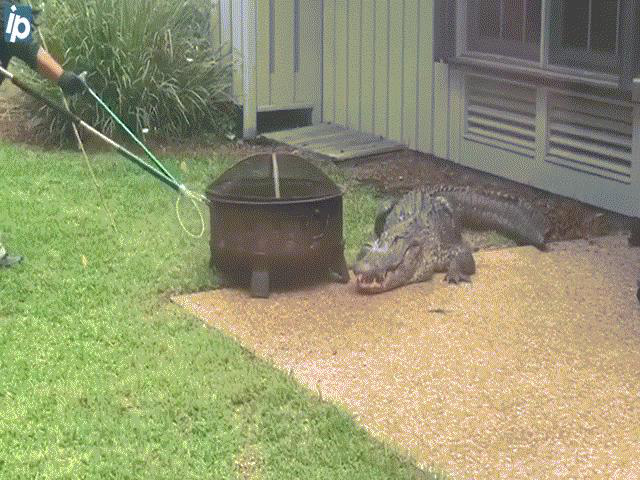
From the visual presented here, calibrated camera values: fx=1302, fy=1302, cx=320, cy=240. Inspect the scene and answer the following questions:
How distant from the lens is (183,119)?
10.8 metres

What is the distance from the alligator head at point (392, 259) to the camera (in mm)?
6805

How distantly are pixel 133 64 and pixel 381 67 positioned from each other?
200 cm

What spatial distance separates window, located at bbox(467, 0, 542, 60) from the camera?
29.3 feet

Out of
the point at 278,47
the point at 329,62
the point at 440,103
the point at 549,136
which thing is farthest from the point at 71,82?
the point at 329,62

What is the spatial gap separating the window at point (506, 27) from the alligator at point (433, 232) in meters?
1.36

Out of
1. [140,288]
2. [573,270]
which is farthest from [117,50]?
[573,270]

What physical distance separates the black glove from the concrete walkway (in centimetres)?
129

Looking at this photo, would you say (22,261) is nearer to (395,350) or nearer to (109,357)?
(109,357)

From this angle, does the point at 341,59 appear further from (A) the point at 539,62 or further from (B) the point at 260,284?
(B) the point at 260,284

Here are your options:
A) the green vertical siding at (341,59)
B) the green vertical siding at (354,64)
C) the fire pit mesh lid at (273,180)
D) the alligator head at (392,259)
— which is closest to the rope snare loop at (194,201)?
the fire pit mesh lid at (273,180)

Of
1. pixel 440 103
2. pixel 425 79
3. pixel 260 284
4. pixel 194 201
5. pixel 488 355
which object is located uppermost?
pixel 425 79

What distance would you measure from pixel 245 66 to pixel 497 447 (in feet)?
22.0

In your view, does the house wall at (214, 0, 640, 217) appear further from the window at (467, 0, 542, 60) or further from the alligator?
the alligator

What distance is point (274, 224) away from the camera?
674cm
